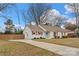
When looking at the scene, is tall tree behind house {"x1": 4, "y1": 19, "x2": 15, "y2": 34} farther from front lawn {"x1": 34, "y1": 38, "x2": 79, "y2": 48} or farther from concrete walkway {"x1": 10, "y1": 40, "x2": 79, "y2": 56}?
front lawn {"x1": 34, "y1": 38, "x2": 79, "y2": 48}

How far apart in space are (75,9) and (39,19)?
39 centimetres

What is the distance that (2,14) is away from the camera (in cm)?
373

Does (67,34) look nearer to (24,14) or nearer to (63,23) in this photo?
(63,23)

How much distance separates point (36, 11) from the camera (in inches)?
148

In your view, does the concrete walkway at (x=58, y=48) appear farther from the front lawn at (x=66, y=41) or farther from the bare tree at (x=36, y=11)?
the bare tree at (x=36, y=11)

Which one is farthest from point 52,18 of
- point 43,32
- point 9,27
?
point 9,27

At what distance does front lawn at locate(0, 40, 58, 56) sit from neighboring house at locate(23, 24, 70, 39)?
122 mm

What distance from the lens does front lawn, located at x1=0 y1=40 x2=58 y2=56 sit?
366 cm

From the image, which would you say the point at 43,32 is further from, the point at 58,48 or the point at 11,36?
the point at 11,36

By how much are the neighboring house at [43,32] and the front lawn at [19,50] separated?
122 millimetres

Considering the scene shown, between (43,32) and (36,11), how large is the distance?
0.24m

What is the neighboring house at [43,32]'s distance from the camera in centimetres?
374

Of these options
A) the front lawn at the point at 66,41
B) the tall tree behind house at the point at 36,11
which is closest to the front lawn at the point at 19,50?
the front lawn at the point at 66,41

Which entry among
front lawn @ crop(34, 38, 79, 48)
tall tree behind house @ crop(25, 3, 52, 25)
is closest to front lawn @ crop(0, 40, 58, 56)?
front lawn @ crop(34, 38, 79, 48)
